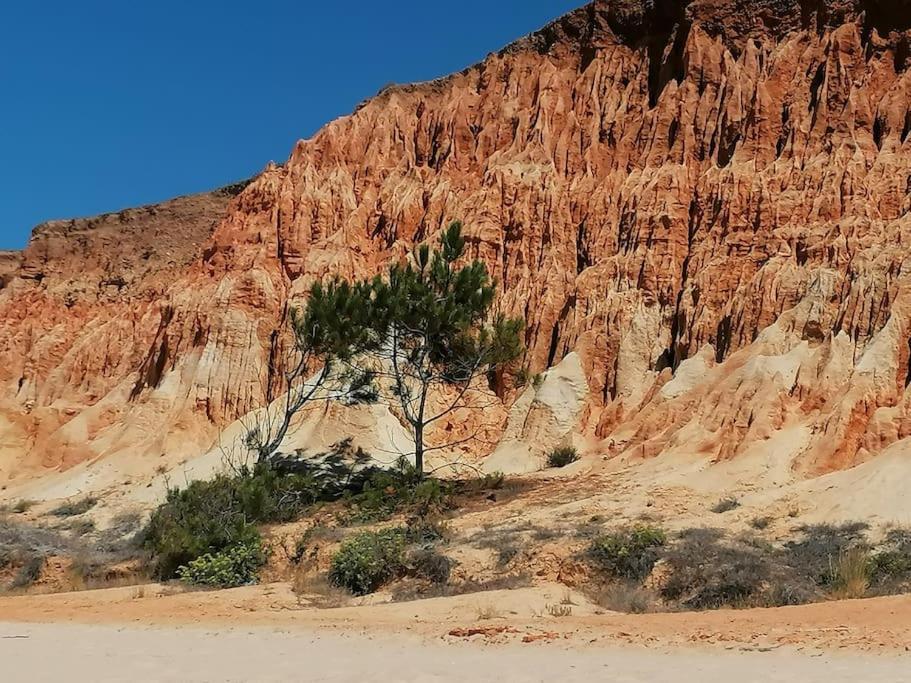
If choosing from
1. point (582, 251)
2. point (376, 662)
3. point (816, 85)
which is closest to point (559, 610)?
point (376, 662)

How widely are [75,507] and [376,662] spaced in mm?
23483

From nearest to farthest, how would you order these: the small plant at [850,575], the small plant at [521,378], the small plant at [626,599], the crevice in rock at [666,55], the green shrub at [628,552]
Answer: the small plant at [850,575], the small plant at [626,599], the green shrub at [628,552], the small plant at [521,378], the crevice in rock at [666,55]

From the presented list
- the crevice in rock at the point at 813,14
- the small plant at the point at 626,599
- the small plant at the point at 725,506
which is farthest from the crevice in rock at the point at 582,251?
the small plant at the point at 626,599

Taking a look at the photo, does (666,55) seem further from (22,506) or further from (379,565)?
(22,506)

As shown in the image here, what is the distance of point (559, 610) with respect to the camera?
11.5 meters

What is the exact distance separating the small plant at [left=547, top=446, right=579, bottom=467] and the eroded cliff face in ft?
3.43

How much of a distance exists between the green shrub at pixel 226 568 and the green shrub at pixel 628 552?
663cm

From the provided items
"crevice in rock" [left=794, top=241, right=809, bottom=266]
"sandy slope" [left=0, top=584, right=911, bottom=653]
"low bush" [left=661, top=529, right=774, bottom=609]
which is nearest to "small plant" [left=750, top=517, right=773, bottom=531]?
"low bush" [left=661, top=529, right=774, bottom=609]

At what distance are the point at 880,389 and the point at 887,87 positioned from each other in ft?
48.3

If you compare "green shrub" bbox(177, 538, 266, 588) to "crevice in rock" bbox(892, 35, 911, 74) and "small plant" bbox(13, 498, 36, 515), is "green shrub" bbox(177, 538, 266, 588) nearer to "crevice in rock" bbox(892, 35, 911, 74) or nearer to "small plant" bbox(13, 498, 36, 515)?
"small plant" bbox(13, 498, 36, 515)

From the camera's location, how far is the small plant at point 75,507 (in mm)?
27342

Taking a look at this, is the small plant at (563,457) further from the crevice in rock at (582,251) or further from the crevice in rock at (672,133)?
the crevice in rock at (672,133)

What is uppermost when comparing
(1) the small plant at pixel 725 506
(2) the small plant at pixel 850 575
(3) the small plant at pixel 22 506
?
(3) the small plant at pixel 22 506

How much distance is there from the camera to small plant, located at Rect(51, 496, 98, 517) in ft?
89.7
